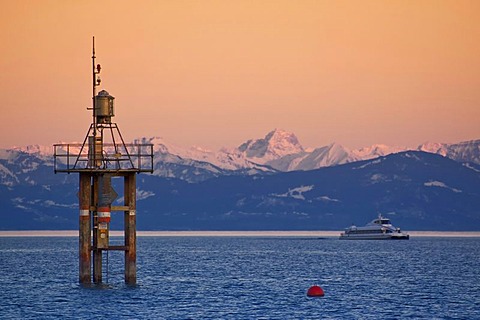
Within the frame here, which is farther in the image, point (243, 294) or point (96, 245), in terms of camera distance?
point (243, 294)

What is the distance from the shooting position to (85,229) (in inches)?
3108

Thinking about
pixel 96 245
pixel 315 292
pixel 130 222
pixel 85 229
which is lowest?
pixel 315 292

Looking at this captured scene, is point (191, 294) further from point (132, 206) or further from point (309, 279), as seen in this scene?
point (309, 279)

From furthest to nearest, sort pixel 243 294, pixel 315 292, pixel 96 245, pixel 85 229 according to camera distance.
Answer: pixel 243 294 < pixel 315 292 < pixel 96 245 < pixel 85 229

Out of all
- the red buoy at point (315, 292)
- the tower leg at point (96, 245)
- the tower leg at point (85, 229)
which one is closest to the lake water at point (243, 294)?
the red buoy at point (315, 292)

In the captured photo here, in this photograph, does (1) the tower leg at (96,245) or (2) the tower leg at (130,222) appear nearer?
(2) the tower leg at (130,222)

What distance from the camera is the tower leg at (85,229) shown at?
78750mm

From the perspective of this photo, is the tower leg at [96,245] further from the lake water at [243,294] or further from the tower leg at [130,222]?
the tower leg at [130,222]

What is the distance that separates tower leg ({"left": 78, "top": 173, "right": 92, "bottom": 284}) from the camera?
78.8m

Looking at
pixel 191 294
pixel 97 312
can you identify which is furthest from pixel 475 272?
pixel 97 312

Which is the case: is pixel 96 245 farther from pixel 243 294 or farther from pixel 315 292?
pixel 315 292

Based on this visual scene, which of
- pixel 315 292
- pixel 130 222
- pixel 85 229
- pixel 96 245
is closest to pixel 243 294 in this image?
pixel 315 292

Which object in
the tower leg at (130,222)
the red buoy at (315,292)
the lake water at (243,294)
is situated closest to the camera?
the lake water at (243,294)

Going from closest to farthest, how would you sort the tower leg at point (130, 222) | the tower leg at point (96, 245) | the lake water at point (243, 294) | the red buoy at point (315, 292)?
1. the lake water at point (243, 294)
2. the tower leg at point (130, 222)
3. the tower leg at point (96, 245)
4. the red buoy at point (315, 292)
